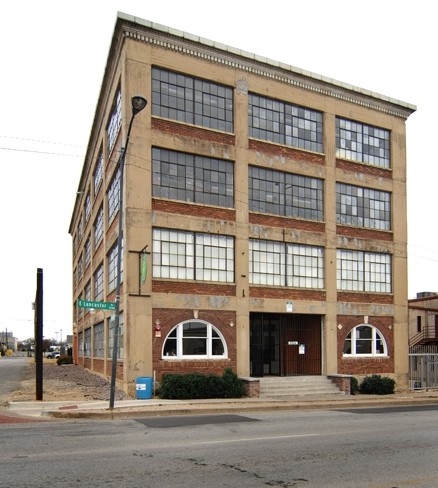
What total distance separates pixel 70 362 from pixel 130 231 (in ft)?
130

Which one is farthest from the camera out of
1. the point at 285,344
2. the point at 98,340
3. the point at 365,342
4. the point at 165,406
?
the point at 98,340

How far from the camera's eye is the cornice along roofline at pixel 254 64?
25797 mm

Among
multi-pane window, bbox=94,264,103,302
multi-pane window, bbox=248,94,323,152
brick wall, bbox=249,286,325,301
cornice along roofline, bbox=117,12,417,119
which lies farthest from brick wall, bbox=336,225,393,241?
multi-pane window, bbox=94,264,103,302

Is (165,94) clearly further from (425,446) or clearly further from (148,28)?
(425,446)

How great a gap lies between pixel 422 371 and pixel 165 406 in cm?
1704

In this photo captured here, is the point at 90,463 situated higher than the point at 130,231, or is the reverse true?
the point at 130,231

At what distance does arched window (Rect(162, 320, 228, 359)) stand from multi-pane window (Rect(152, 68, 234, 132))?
29.0ft

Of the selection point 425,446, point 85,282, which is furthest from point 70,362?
point 425,446

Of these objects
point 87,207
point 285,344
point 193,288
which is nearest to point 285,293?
point 285,344

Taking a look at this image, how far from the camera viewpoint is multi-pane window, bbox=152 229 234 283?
85.3 ft

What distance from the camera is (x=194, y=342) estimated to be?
26.3 m

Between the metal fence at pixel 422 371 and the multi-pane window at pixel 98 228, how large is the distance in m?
18.8

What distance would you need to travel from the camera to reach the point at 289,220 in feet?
98.6

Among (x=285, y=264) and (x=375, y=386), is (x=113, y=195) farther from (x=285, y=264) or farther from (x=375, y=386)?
(x=375, y=386)
